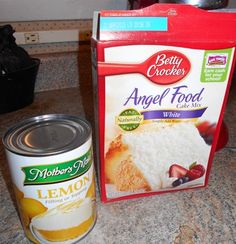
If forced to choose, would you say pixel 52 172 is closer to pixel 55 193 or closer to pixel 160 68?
pixel 55 193

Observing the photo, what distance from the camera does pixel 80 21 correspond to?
1.03 metres

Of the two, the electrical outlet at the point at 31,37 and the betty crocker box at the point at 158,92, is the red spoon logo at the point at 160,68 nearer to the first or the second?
the betty crocker box at the point at 158,92

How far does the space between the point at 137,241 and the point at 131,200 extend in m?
0.09

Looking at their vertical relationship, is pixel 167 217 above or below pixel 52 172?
below

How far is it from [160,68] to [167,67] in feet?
0.04

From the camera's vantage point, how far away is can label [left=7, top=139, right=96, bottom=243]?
0.33 meters

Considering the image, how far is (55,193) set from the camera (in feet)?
1.12

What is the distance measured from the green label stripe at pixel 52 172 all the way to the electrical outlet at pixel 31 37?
2.50ft

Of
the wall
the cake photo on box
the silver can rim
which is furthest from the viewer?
the wall

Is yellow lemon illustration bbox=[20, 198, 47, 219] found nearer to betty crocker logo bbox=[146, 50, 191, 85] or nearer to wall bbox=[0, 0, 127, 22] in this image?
betty crocker logo bbox=[146, 50, 191, 85]

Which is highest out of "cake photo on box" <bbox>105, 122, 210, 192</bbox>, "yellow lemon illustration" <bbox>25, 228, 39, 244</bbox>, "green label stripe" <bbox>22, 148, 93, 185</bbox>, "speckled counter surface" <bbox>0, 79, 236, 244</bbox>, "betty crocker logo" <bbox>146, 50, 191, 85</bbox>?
"betty crocker logo" <bbox>146, 50, 191, 85</bbox>

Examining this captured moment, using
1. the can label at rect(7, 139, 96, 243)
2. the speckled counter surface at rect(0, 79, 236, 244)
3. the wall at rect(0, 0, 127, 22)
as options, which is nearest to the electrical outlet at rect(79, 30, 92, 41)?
the wall at rect(0, 0, 127, 22)

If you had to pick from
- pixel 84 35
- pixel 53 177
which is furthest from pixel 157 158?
pixel 84 35

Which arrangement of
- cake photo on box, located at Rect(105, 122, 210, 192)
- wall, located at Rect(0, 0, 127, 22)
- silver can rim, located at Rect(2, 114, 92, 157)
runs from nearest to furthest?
silver can rim, located at Rect(2, 114, 92, 157), cake photo on box, located at Rect(105, 122, 210, 192), wall, located at Rect(0, 0, 127, 22)
